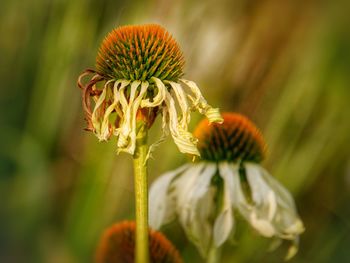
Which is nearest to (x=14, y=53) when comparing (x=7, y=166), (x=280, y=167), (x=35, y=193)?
(x=7, y=166)

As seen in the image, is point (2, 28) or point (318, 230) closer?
point (318, 230)

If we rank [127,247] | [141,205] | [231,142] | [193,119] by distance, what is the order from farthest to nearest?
[193,119] → [231,142] → [127,247] → [141,205]

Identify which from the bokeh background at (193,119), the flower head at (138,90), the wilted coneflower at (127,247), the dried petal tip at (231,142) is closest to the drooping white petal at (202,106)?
the flower head at (138,90)

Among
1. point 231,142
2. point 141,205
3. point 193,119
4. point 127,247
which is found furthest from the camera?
point 193,119

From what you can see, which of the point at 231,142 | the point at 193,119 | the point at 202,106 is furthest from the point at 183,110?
the point at 193,119

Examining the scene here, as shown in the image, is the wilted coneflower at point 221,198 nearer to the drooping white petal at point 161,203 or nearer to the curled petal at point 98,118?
the drooping white petal at point 161,203

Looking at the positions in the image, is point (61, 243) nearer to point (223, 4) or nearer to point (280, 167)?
point (280, 167)

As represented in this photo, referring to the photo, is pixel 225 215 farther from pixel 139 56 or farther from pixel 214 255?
pixel 139 56
